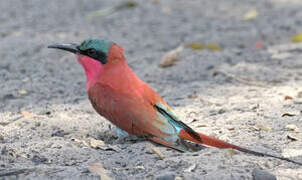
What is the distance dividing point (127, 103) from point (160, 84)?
1.65 meters

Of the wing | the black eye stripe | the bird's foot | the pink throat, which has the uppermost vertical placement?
the black eye stripe

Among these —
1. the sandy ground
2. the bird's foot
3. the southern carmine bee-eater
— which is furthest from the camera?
the bird's foot

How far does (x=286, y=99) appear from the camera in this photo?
3713 millimetres

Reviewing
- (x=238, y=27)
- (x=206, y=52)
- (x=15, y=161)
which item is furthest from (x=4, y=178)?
(x=238, y=27)

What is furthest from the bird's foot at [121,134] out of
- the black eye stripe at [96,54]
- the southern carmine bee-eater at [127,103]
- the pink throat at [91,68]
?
the black eye stripe at [96,54]

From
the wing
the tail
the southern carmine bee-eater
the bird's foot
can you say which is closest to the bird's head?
the southern carmine bee-eater

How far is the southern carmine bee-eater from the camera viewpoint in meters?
2.84

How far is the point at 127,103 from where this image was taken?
9.43 feet

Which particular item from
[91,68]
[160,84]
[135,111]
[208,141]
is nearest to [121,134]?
[135,111]

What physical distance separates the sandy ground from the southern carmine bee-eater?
87 millimetres

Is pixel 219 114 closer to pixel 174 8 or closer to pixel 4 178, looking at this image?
pixel 4 178

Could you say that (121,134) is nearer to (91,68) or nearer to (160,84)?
(91,68)

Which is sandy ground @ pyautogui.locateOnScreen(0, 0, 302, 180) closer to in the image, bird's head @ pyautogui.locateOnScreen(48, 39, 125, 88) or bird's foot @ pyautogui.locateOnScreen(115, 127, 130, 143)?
bird's foot @ pyautogui.locateOnScreen(115, 127, 130, 143)

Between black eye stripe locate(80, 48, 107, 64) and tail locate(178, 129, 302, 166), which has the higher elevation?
black eye stripe locate(80, 48, 107, 64)
